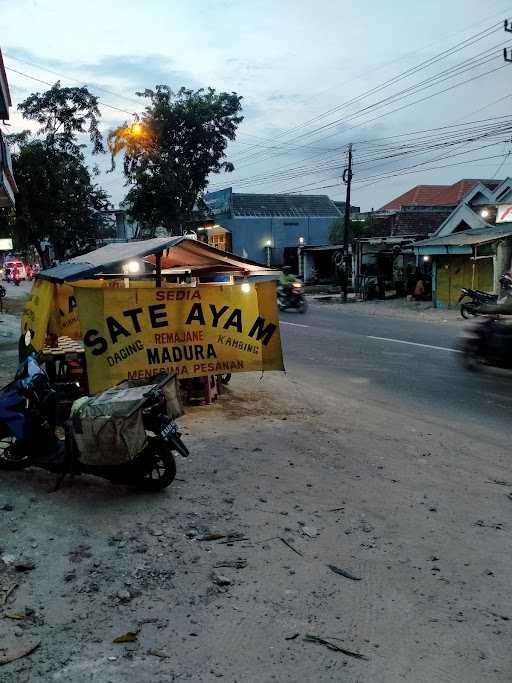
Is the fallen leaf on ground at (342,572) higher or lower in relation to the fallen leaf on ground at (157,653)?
lower

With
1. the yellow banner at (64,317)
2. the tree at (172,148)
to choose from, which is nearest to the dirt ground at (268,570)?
the yellow banner at (64,317)

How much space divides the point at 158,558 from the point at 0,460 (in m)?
2.41

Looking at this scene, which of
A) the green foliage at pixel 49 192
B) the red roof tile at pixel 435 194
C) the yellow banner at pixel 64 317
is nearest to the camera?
the yellow banner at pixel 64 317

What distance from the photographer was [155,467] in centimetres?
519

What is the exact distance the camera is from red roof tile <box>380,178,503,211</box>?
52594 mm

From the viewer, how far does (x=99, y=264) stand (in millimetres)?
6707

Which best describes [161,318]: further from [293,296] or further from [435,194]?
[435,194]

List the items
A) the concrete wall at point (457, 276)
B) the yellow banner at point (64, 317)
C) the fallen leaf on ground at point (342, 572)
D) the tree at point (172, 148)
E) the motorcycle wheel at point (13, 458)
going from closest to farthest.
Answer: the fallen leaf on ground at point (342, 572) → the motorcycle wheel at point (13, 458) → the yellow banner at point (64, 317) → the concrete wall at point (457, 276) → the tree at point (172, 148)

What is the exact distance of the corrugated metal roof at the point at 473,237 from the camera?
73.7ft

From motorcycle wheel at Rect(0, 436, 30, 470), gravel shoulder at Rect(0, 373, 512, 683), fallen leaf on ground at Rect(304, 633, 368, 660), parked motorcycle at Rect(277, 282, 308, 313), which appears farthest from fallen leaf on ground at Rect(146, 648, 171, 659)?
parked motorcycle at Rect(277, 282, 308, 313)

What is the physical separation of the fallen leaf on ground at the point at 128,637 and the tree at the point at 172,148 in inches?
1552

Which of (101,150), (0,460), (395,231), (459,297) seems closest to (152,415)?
(0,460)

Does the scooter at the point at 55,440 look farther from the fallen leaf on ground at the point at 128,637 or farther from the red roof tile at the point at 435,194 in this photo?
the red roof tile at the point at 435,194

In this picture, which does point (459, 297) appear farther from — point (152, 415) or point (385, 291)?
point (152, 415)
